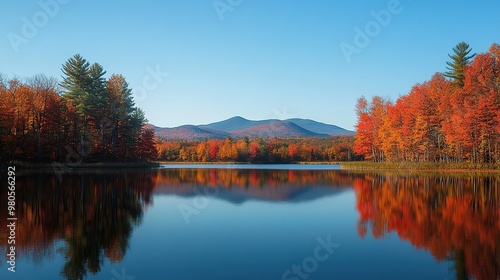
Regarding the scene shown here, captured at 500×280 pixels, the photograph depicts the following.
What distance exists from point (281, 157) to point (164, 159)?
4160cm

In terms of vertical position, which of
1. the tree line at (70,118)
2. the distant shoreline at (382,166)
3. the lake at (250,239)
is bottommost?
the lake at (250,239)

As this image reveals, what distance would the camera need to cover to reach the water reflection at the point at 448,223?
9.84 meters

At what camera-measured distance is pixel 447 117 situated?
5341 centimetres

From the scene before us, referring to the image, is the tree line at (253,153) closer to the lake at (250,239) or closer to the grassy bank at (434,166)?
the grassy bank at (434,166)

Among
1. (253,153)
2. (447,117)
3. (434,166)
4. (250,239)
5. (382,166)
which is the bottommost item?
(250,239)

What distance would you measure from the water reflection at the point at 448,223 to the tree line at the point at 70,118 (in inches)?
1701

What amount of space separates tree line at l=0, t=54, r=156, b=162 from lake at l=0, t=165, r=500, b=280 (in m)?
31.3

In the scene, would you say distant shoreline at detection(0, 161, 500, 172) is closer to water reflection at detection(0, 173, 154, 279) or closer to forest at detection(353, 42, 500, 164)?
forest at detection(353, 42, 500, 164)

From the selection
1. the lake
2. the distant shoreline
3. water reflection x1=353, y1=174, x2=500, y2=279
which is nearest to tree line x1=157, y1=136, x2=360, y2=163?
the distant shoreline

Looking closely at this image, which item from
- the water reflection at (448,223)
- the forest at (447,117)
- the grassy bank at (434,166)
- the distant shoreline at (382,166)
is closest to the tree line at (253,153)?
the forest at (447,117)

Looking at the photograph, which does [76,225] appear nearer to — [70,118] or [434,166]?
[70,118]

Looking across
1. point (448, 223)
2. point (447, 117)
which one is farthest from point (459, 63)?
point (448, 223)

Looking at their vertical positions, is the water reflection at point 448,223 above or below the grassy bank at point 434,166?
below

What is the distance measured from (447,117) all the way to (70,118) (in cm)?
5357
